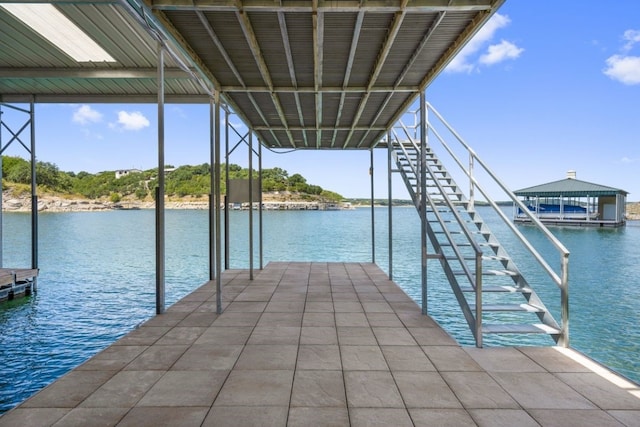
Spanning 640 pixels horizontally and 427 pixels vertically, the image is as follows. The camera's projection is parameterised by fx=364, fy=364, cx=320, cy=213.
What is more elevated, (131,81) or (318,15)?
(131,81)

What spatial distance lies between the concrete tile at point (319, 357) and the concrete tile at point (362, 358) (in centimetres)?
8

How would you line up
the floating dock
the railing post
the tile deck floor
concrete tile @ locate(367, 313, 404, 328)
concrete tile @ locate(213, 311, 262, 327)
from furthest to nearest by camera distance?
the floating dock < concrete tile @ locate(213, 311, 262, 327) < concrete tile @ locate(367, 313, 404, 328) < the railing post < the tile deck floor

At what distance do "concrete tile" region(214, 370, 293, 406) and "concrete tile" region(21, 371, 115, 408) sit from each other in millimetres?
1093

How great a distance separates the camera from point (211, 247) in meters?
8.08

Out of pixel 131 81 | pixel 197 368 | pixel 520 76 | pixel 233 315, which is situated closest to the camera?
pixel 197 368

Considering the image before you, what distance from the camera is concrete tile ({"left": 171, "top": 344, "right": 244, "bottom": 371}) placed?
11.1ft

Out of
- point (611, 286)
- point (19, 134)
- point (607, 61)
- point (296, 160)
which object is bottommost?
point (611, 286)

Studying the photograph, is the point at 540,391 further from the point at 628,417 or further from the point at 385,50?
the point at 385,50

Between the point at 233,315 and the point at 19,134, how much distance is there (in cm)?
698

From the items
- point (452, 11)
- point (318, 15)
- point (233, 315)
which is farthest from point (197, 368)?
A: point (452, 11)

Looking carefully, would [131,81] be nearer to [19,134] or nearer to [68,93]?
[68,93]

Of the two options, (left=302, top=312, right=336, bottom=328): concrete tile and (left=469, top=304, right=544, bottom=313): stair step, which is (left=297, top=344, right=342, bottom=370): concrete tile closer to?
(left=302, top=312, right=336, bottom=328): concrete tile

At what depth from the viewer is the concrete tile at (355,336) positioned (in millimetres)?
4047

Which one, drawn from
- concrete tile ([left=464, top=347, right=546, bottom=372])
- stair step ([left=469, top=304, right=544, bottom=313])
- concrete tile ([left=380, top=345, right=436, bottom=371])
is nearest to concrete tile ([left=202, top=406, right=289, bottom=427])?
concrete tile ([left=380, top=345, right=436, bottom=371])
